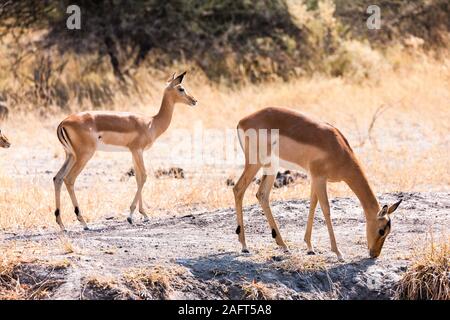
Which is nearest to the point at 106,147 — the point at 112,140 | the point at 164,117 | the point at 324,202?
the point at 112,140

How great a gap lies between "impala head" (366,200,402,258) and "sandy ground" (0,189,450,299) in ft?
0.30

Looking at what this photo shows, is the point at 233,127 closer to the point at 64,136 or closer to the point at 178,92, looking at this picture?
the point at 178,92

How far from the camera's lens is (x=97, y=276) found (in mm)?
6711

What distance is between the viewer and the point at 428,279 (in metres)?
7.07

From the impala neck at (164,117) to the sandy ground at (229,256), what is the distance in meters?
1.27

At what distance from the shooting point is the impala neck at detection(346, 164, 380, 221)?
7501 mm

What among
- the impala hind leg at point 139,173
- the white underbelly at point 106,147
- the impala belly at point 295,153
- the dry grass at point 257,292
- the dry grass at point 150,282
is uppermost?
the impala belly at point 295,153

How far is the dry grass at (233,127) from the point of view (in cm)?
1008

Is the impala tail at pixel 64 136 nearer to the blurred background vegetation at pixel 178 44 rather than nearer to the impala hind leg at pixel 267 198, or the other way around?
the impala hind leg at pixel 267 198

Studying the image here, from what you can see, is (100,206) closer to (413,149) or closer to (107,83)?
(413,149)

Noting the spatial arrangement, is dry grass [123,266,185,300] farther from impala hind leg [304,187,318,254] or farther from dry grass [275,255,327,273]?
impala hind leg [304,187,318,254]

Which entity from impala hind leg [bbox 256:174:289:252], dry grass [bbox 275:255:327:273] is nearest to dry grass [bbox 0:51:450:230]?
impala hind leg [bbox 256:174:289:252]

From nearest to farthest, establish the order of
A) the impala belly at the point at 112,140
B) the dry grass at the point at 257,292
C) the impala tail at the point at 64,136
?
the dry grass at the point at 257,292, the impala tail at the point at 64,136, the impala belly at the point at 112,140

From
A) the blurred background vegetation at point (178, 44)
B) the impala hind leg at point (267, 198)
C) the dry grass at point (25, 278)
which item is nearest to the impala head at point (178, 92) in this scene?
the impala hind leg at point (267, 198)
